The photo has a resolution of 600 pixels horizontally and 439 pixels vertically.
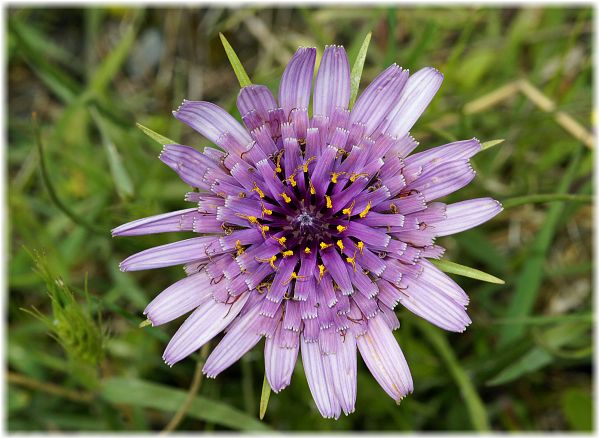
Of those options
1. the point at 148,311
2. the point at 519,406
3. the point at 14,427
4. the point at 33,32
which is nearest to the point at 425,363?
the point at 519,406

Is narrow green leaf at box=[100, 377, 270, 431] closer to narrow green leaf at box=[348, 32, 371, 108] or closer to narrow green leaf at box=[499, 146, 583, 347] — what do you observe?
narrow green leaf at box=[499, 146, 583, 347]

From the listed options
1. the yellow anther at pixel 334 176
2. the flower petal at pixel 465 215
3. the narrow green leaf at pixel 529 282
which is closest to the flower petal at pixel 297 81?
the yellow anther at pixel 334 176

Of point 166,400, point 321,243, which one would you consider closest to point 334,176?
point 321,243

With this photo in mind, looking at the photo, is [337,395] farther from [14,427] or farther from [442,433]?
[14,427]

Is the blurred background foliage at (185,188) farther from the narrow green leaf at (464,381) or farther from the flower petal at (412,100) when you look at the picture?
the flower petal at (412,100)

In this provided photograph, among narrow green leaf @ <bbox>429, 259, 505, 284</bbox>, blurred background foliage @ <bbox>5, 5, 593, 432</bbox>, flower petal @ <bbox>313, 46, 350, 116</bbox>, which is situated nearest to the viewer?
narrow green leaf @ <bbox>429, 259, 505, 284</bbox>

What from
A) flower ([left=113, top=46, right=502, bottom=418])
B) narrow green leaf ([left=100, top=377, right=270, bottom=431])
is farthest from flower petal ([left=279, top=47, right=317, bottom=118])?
narrow green leaf ([left=100, top=377, right=270, bottom=431])

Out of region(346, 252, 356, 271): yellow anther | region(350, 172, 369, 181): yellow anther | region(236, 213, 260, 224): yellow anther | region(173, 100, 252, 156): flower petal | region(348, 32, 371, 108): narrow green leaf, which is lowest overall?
region(346, 252, 356, 271): yellow anther
